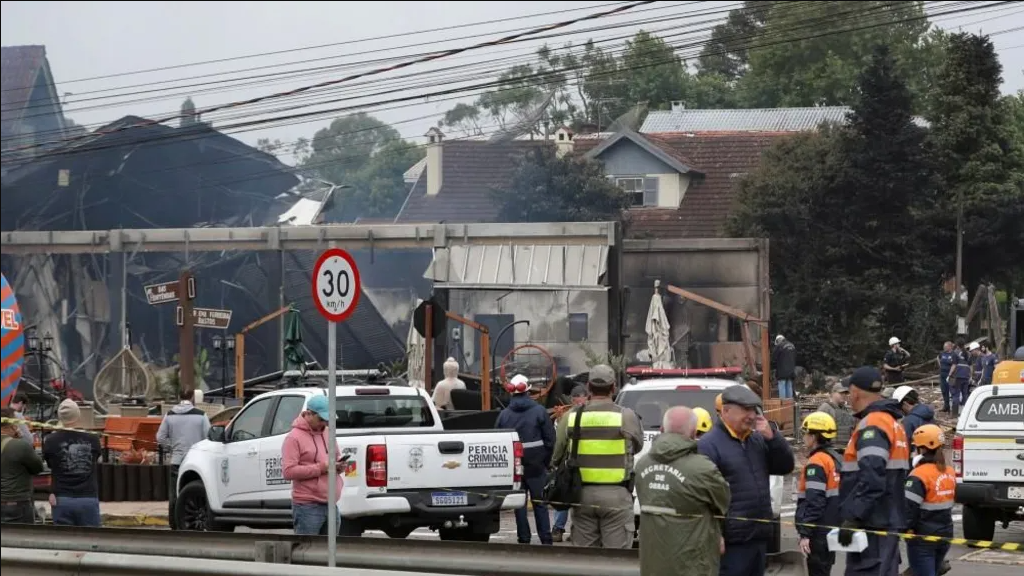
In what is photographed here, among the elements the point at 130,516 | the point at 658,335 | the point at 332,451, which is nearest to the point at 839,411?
the point at 130,516

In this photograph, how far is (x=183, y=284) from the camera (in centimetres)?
2914

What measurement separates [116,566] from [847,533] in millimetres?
4401

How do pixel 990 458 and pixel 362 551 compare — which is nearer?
pixel 362 551

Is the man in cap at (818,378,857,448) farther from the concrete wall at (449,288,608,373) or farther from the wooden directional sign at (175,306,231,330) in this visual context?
the concrete wall at (449,288,608,373)

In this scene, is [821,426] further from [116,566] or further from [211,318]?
[211,318]

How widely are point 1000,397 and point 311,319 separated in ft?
91.1

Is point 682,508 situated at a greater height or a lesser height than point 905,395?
lesser

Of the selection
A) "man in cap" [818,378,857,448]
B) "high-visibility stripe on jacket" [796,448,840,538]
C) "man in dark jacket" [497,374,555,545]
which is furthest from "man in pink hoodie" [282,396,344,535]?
"man in cap" [818,378,857,448]

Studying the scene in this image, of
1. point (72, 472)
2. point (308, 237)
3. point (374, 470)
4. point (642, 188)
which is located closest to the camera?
point (72, 472)

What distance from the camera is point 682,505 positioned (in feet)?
29.1

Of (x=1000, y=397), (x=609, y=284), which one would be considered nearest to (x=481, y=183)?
(x=609, y=284)

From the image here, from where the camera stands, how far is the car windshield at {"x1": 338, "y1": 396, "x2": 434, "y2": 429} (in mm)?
16239

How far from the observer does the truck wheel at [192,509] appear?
17172 millimetres

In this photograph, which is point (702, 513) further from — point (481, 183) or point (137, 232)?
point (481, 183)
